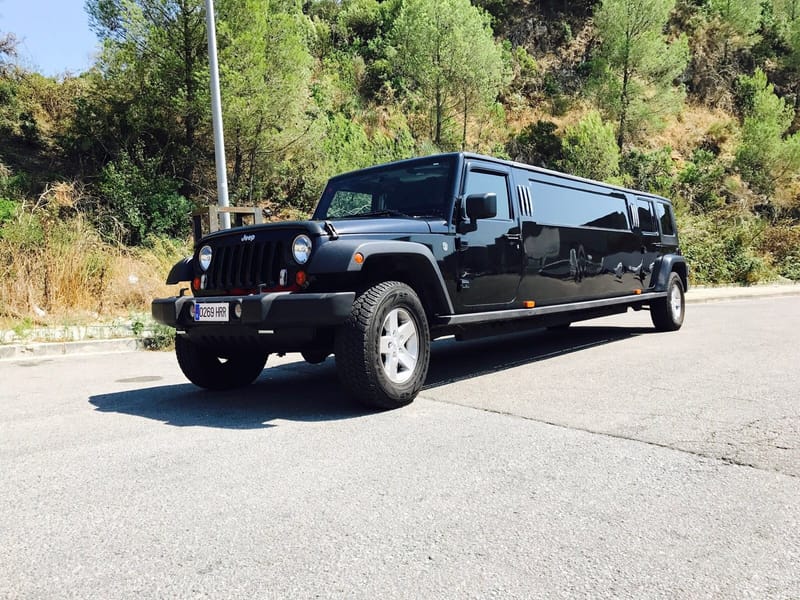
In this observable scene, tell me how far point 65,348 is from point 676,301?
28.1 ft

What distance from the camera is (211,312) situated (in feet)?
14.3

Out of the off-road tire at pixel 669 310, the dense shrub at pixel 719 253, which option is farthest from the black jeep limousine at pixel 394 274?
the dense shrub at pixel 719 253

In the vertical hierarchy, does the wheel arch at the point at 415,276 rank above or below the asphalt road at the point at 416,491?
above

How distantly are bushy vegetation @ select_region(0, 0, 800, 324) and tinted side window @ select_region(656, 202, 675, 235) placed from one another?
873 cm

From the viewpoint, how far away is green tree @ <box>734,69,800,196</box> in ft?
113

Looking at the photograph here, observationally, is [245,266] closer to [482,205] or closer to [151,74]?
[482,205]

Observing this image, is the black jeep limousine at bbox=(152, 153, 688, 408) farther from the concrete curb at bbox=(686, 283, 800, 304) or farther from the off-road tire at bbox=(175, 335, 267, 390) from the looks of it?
the concrete curb at bbox=(686, 283, 800, 304)

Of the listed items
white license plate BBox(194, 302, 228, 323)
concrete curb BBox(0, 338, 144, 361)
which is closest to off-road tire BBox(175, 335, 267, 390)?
white license plate BBox(194, 302, 228, 323)

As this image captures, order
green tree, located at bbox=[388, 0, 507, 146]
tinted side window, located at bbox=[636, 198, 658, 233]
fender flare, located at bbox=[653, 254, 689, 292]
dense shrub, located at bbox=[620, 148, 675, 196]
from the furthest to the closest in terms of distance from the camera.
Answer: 1. dense shrub, located at bbox=[620, 148, 675, 196]
2. green tree, located at bbox=[388, 0, 507, 146]
3. fender flare, located at bbox=[653, 254, 689, 292]
4. tinted side window, located at bbox=[636, 198, 658, 233]

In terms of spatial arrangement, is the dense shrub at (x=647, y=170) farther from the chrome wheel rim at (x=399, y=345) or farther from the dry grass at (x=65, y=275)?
the chrome wheel rim at (x=399, y=345)

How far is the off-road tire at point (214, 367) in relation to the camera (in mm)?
5113

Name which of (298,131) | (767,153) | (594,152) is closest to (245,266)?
(298,131)

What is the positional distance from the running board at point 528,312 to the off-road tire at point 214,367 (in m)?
1.59

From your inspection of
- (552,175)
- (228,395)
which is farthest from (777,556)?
(552,175)
